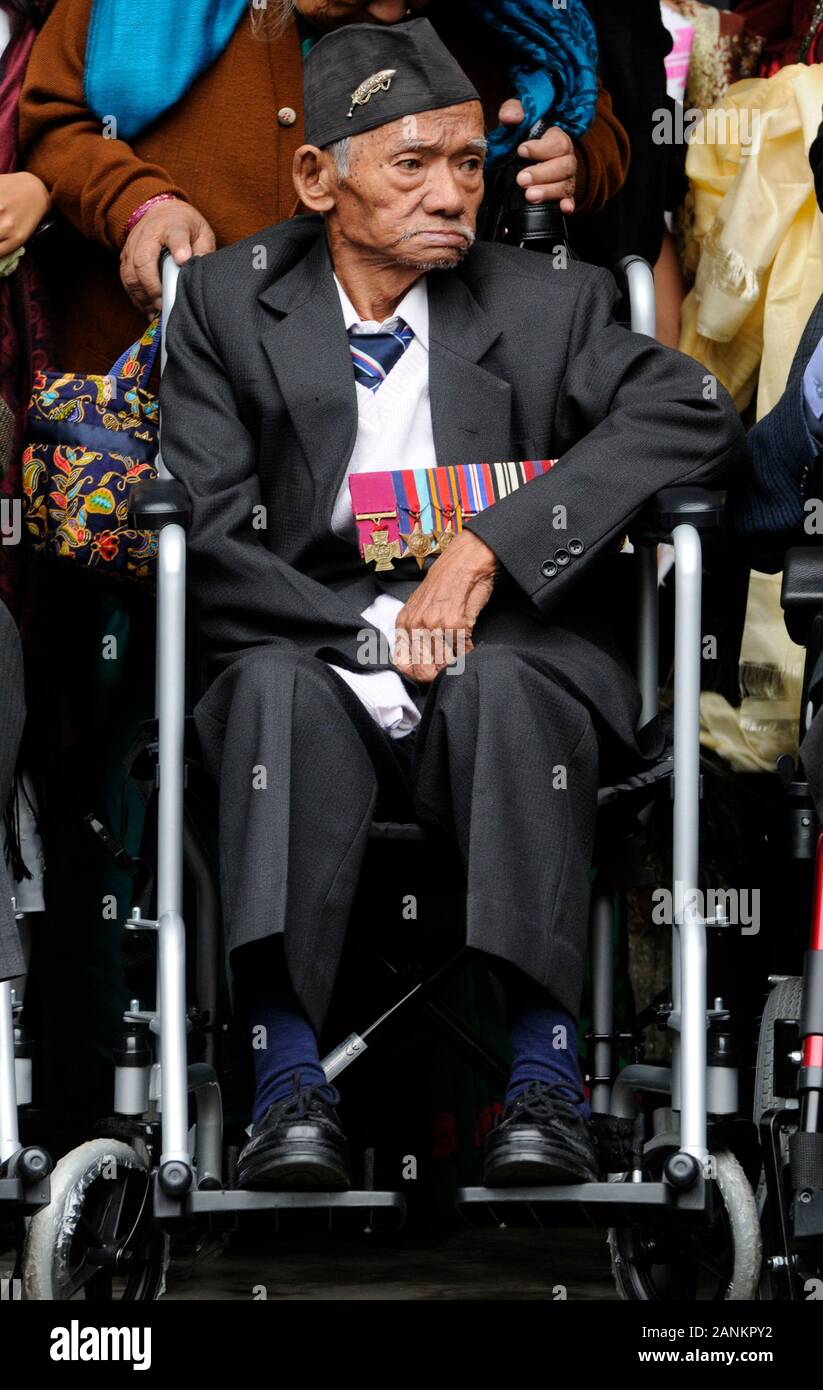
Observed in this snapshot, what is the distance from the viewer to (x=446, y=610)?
3414 mm

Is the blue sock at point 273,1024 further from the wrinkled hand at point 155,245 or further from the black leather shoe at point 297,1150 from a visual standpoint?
the wrinkled hand at point 155,245

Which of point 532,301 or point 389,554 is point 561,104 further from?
point 389,554

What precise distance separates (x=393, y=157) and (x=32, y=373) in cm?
85

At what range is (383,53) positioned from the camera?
373 cm

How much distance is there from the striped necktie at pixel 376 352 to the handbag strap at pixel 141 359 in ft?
1.19

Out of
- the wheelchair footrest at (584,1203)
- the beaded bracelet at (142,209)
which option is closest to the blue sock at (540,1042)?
the wheelchair footrest at (584,1203)

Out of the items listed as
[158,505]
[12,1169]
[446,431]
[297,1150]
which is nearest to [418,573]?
[446,431]

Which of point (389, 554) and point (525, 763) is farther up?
point (389, 554)

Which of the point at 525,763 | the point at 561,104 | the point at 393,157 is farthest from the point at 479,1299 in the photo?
the point at 561,104

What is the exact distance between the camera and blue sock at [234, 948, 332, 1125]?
3127mm

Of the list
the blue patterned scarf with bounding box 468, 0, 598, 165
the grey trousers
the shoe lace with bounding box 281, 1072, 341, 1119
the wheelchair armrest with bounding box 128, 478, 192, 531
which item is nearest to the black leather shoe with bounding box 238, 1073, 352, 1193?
the shoe lace with bounding box 281, 1072, 341, 1119

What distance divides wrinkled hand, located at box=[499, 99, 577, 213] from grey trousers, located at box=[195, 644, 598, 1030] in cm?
107

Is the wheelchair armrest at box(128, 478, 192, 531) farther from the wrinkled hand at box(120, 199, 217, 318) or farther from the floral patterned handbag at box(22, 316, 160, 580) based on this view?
the wrinkled hand at box(120, 199, 217, 318)

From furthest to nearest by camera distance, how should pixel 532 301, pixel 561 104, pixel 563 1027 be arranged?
pixel 561 104 < pixel 532 301 < pixel 563 1027
